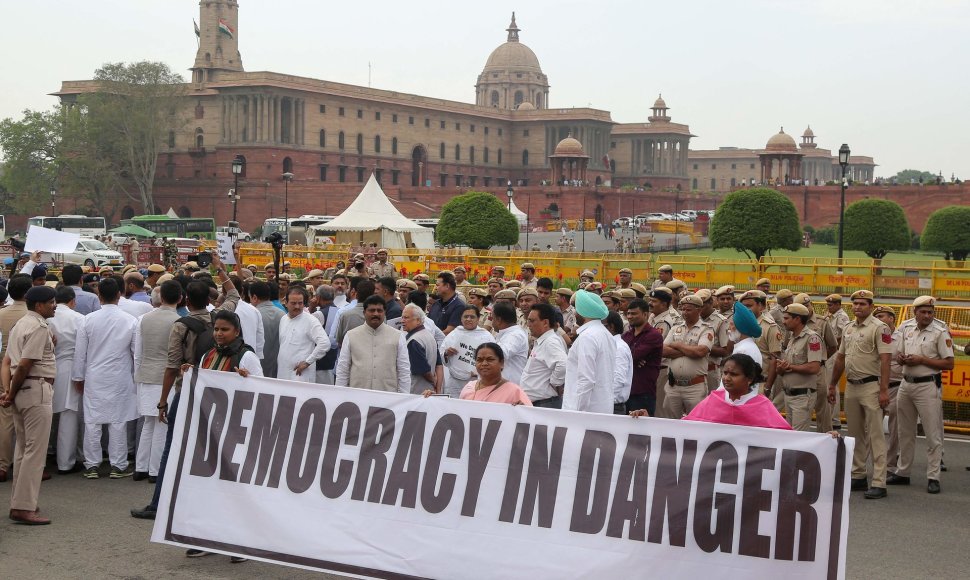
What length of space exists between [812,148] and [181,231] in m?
106

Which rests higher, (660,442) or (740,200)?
(740,200)

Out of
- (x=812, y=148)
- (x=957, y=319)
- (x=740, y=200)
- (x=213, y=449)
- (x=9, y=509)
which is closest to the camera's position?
(x=213, y=449)

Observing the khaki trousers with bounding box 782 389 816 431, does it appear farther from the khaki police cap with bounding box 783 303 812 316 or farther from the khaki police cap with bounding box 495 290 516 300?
the khaki police cap with bounding box 495 290 516 300

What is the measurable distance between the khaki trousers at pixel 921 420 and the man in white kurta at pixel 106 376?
6728 mm

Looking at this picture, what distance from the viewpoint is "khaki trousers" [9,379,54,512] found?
8.22 meters

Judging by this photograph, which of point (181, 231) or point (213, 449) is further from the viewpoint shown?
point (181, 231)

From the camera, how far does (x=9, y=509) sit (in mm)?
8695

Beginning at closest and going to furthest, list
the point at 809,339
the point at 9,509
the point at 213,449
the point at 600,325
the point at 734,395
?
the point at 734,395 < the point at 213,449 < the point at 600,325 < the point at 9,509 < the point at 809,339

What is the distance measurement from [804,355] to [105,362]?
600 cm

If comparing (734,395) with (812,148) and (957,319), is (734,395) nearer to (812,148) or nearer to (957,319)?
(957,319)

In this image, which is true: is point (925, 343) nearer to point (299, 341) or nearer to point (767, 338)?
point (767, 338)

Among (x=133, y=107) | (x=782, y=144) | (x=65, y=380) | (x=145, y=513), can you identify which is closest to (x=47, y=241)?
(x=65, y=380)

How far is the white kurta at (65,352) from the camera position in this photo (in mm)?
9875

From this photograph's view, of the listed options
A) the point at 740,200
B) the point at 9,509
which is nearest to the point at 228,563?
the point at 9,509
